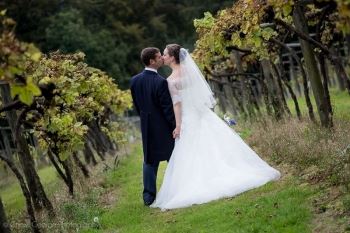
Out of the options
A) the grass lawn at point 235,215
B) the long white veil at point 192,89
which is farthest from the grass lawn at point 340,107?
the grass lawn at point 235,215

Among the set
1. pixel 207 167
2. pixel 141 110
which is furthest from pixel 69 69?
pixel 207 167

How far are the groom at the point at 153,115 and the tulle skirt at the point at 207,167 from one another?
0.26 m

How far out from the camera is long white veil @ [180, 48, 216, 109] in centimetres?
1040

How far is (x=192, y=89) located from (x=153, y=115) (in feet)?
2.69

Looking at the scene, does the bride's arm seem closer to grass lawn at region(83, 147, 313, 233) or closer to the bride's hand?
the bride's hand

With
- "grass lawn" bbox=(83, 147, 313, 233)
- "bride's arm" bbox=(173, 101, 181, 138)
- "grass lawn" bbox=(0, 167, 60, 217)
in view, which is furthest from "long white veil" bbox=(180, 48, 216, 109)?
"grass lawn" bbox=(0, 167, 60, 217)

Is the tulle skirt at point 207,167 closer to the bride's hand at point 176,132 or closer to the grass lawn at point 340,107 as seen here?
the bride's hand at point 176,132

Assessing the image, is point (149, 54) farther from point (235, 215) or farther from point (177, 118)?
point (235, 215)

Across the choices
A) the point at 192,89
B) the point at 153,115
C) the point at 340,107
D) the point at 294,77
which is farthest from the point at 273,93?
the point at 294,77

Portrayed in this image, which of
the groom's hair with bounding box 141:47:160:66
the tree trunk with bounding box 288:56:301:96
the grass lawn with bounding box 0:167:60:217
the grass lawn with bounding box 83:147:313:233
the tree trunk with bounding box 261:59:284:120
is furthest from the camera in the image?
the tree trunk with bounding box 288:56:301:96

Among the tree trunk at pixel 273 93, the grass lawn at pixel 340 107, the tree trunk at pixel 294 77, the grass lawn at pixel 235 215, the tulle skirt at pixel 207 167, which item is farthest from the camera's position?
the tree trunk at pixel 294 77

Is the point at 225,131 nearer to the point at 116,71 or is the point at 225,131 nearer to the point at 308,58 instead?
the point at 308,58

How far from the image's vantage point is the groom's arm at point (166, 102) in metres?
10.2

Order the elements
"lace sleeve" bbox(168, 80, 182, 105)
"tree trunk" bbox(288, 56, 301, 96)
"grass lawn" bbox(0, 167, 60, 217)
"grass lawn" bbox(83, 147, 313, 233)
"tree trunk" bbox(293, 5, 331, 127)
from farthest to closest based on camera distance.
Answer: "tree trunk" bbox(288, 56, 301, 96) < "grass lawn" bbox(0, 167, 60, 217) < "tree trunk" bbox(293, 5, 331, 127) < "lace sleeve" bbox(168, 80, 182, 105) < "grass lawn" bbox(83, 147, 313, 233)
